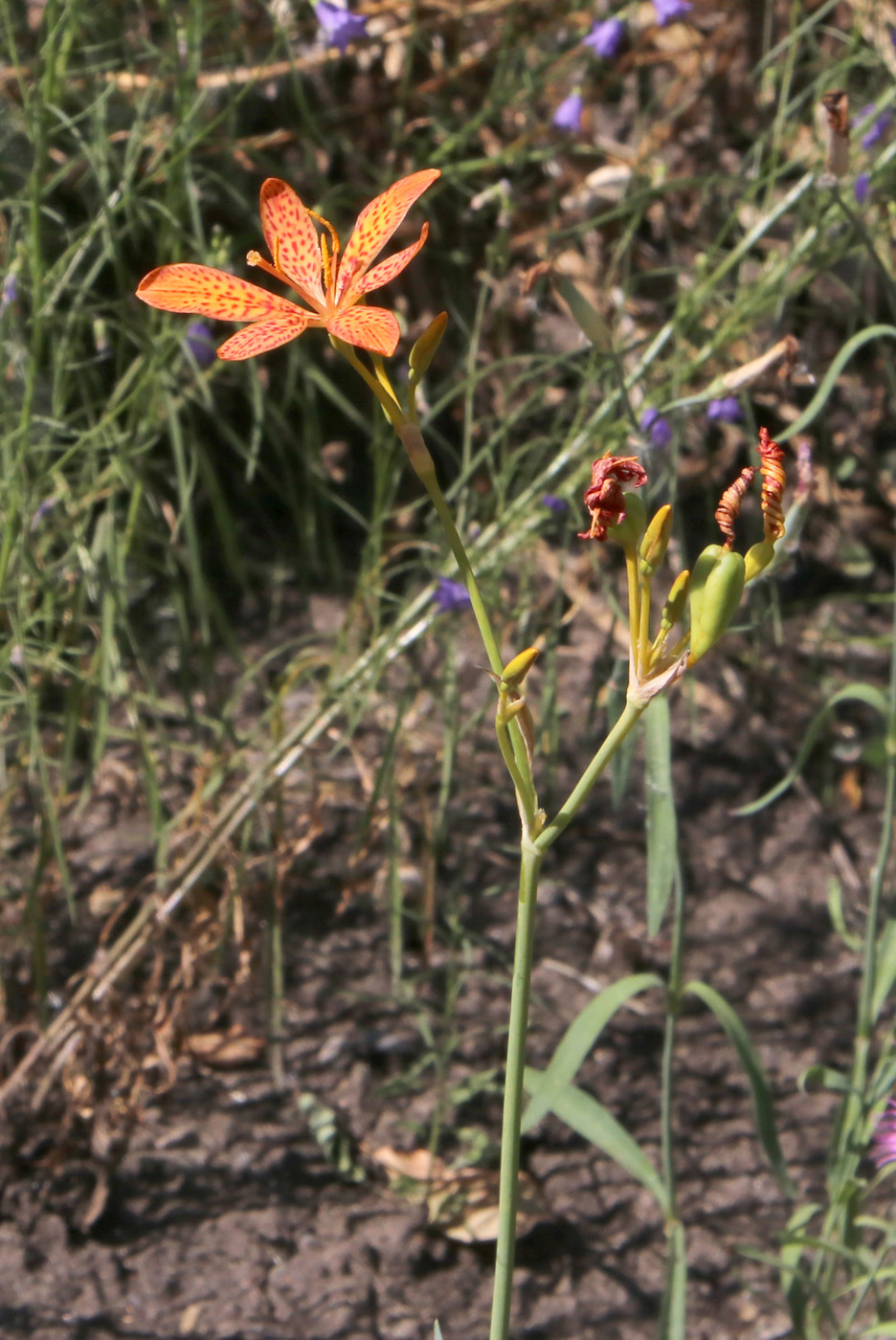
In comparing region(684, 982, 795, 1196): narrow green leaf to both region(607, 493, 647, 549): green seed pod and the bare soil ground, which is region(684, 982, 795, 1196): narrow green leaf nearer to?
the bare soil ground

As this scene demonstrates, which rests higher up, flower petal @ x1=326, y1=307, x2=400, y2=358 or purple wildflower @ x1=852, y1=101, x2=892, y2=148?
purple wildflower @ x1=852, y1=101, x2=892, y2=148

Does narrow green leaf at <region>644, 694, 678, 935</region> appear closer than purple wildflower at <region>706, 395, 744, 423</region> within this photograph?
Yes

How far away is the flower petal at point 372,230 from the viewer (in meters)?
0.74

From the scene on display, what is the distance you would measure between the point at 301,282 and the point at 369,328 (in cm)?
14

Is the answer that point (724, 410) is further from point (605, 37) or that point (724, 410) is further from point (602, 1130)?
point (602, 1130)

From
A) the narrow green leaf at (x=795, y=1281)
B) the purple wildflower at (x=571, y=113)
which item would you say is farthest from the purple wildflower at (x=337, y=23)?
the narrow green leaf at (x=795, y=1281)

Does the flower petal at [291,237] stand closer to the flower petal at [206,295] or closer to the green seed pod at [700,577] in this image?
the flower petal at [206,295]

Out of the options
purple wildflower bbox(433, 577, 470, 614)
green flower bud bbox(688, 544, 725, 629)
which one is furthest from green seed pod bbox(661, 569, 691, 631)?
purple wildflower bbox(433, 577, 470, 614)

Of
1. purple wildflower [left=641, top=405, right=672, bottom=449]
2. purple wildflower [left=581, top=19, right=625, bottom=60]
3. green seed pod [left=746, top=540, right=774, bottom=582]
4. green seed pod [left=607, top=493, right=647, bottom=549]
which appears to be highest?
purple wildflower [left=581, top=19, right=625, bottom=60]

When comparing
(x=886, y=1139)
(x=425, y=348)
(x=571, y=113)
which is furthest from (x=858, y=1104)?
(x=571, y=113)

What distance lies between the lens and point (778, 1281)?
1439 mm

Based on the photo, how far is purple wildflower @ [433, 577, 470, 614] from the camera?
1444 mm

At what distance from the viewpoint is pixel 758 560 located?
0.75 metres

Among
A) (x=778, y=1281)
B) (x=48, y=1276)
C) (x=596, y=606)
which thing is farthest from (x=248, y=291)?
(x=596, y=606)
